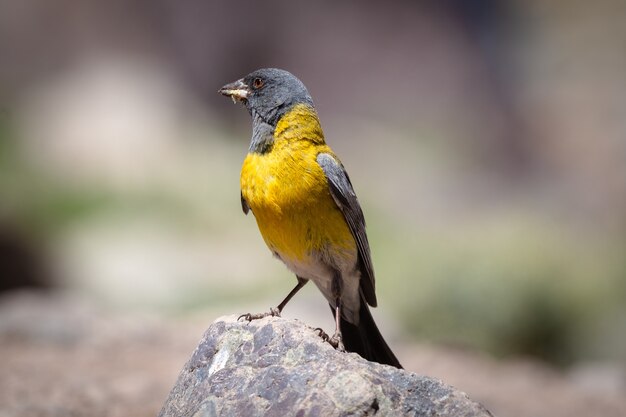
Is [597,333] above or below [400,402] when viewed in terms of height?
above

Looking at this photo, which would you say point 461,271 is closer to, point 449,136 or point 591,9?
point 449,136

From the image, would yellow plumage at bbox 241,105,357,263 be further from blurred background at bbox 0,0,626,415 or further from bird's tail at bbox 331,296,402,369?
blurred background at bbox 0,0,626,415

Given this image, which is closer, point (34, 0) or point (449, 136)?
point (34, 0)

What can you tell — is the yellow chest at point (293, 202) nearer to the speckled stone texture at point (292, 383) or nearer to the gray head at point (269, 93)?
the gray head at point (269, 93)

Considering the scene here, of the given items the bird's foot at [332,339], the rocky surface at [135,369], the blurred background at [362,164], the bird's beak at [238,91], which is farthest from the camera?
the blurred background at [362,164]

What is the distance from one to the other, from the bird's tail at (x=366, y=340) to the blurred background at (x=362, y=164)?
79.0 inches

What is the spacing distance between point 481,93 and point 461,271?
10898 millimetres

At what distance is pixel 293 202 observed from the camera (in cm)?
427

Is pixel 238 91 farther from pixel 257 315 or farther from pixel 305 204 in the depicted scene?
pixel 257 315

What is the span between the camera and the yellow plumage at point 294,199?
429 cm

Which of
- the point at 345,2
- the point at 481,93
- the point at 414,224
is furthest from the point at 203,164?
the point at 481,93

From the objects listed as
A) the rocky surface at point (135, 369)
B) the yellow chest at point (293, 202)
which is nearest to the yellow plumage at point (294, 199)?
the yellow chest at point (293, 202)

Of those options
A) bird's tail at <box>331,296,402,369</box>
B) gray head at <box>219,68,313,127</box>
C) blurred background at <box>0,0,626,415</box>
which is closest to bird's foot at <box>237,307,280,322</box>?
bird's tail at <box>331,296,402,369</box>

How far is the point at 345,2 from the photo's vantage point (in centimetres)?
1883
